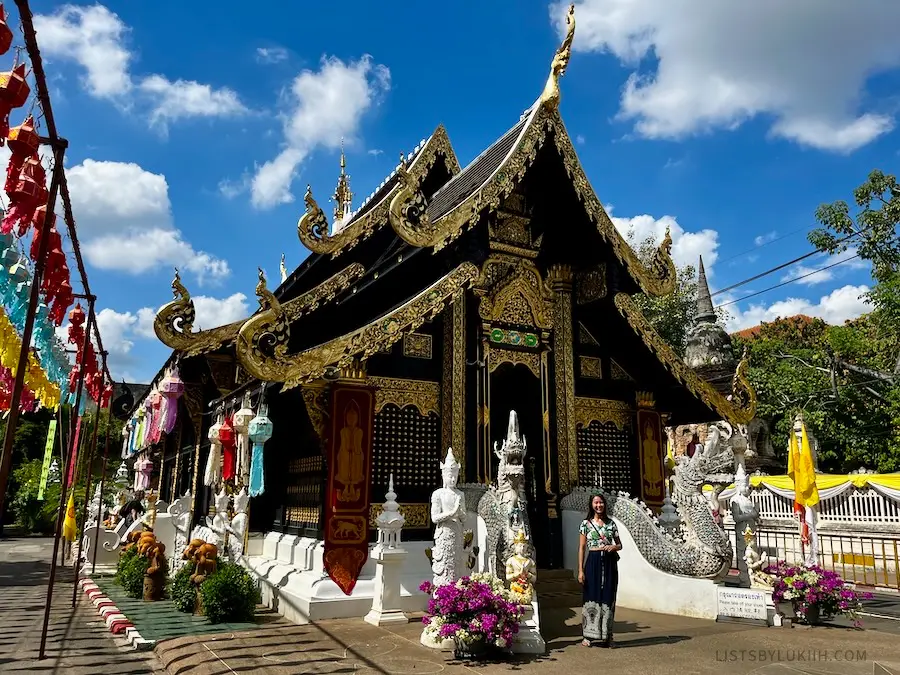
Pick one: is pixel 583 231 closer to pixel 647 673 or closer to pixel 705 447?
pixel 705 447

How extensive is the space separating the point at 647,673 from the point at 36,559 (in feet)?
58.4

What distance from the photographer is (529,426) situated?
1017cm

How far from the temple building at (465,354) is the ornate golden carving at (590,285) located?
29mm

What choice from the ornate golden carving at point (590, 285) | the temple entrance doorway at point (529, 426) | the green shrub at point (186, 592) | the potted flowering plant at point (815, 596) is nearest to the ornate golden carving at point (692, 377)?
the ornate golden carving at point (590, 285)

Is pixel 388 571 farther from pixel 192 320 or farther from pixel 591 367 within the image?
pixel 591 367

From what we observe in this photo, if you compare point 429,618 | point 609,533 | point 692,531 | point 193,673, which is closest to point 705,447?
point 692,531

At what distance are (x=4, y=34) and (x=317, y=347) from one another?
4183 millimetres

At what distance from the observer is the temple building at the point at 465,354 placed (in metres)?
7.79

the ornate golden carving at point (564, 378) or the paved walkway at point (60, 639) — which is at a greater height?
the ornate golden carving at point (564, 378)

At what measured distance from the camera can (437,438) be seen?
8.79 metres

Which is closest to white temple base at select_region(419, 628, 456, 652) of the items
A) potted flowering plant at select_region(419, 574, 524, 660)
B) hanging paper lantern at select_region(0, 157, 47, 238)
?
potted flowering plant at select_region(419, 574, 524, 660)

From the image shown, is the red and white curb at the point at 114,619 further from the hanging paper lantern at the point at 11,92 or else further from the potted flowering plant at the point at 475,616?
the hanging paper lantern at the point at 11,92

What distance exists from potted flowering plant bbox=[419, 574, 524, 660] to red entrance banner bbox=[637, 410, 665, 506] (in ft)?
17.1

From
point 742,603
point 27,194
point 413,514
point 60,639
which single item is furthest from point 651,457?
point 27,194
